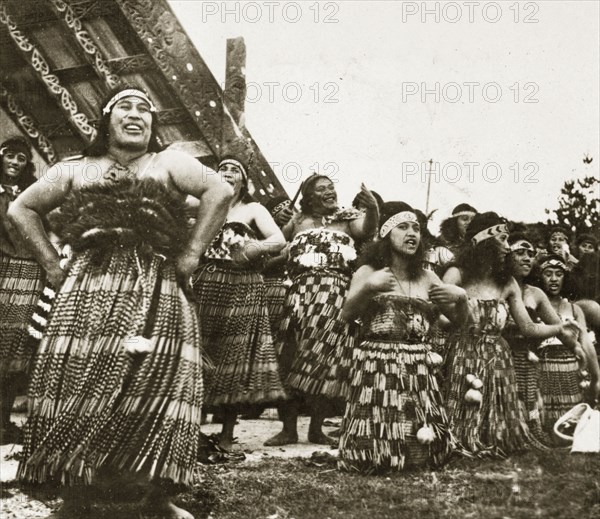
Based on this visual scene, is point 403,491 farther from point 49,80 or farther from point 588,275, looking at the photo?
point 49,80

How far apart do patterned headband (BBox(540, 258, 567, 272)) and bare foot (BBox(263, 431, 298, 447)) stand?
271 centimetres

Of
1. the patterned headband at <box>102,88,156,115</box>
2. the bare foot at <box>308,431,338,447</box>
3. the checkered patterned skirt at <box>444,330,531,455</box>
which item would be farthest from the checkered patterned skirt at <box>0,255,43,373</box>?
the checkered patterned skirt at <box>444,330,531,455</box>

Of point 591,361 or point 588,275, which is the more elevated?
Answer: point 588,275

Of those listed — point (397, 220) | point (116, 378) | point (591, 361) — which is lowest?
point (116, 378)

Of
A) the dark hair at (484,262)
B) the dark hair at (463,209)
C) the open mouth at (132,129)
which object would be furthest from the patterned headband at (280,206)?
the open mouth at (132,129)

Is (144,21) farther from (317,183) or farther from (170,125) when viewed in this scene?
(317,183)

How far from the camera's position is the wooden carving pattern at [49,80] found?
25.0 ft

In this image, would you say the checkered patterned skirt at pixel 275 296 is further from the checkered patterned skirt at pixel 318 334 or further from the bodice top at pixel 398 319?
the bodice top at pixel 398 319

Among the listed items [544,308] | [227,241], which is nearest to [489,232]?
[544,308]

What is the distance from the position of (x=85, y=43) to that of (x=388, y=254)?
366cm

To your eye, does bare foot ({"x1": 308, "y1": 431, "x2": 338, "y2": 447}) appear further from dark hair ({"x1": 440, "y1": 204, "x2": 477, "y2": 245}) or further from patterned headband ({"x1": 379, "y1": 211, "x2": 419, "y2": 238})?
dark hair ({"x1": 440, "y1": 204, "x2": 477, "y2": 245})

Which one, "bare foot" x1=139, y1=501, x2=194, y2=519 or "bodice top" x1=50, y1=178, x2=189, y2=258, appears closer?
"bare foot" x1=139, y1=501, x2=194, y2=519

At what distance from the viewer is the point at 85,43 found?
7.45 m

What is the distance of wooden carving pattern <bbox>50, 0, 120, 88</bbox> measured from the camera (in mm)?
7402
